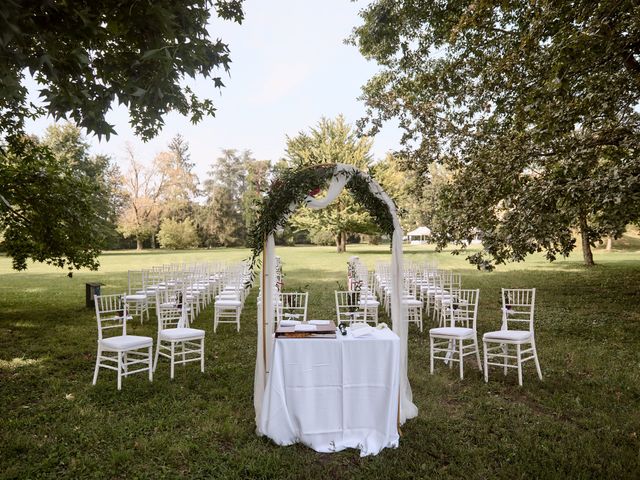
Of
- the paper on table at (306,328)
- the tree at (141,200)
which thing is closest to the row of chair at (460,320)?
the paper on table at (306,328)

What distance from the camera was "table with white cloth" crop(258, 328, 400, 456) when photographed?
4.01 metres

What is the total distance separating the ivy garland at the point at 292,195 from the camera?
443 cm

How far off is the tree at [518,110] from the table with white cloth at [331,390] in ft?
12.7

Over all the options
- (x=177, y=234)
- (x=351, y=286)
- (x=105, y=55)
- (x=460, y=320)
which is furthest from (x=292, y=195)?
(x=177, y=234)

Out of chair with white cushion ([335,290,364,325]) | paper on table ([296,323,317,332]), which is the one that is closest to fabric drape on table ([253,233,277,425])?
paper on table ([296,323,317,332])

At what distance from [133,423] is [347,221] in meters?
27.6

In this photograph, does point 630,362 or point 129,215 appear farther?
point 129,215

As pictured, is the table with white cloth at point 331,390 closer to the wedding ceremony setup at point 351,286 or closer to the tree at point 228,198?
Result: the wedding ceremony setup at point 351,286

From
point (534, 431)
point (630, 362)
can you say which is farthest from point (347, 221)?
point (534, 431)

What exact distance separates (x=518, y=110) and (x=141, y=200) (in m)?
39.9

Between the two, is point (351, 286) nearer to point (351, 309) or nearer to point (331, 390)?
point (351, 309)

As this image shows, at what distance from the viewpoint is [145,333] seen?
27.7 ft

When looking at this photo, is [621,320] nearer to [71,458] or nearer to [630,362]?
[630,362]

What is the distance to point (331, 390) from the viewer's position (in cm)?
406
